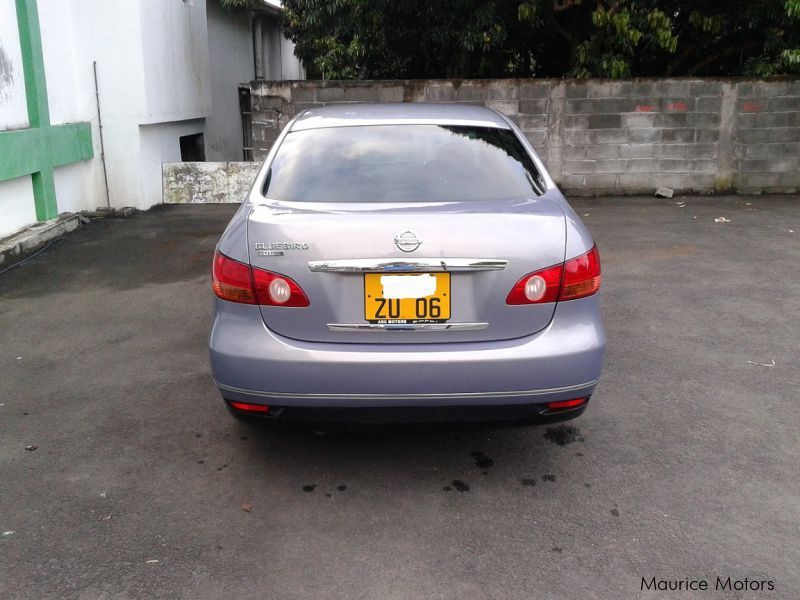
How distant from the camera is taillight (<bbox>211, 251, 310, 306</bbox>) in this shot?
9.78 ft

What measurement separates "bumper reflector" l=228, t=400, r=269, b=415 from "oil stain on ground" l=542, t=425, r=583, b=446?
57.3 inches

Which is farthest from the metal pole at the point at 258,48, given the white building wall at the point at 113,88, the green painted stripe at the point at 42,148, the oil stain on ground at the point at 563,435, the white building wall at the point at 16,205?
the oil stain on ground at the point at 563,435

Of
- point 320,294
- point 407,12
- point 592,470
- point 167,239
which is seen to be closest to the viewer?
point 320,294

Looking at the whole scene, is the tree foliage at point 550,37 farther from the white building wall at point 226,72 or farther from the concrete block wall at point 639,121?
the white building wall at point 226,72

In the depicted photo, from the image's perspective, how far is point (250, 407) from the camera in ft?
10.2

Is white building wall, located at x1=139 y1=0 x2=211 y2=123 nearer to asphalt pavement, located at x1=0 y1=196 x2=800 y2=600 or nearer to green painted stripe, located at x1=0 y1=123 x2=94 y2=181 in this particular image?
green painted stripe, located at x1=0 y1=123 x2=94 y2=181

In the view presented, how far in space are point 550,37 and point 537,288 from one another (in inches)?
414

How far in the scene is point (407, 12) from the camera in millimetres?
11898

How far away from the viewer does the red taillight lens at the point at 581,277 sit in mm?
3051

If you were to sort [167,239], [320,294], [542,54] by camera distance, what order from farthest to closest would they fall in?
[542,54] < [167,239] < [320,294]

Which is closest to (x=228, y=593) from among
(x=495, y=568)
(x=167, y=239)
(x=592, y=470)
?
(x=495, y=568)

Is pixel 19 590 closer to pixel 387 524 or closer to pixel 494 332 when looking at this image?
pixel 387 524

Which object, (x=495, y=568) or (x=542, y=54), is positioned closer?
(x=495, y=568)

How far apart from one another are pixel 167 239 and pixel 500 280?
631 cm
